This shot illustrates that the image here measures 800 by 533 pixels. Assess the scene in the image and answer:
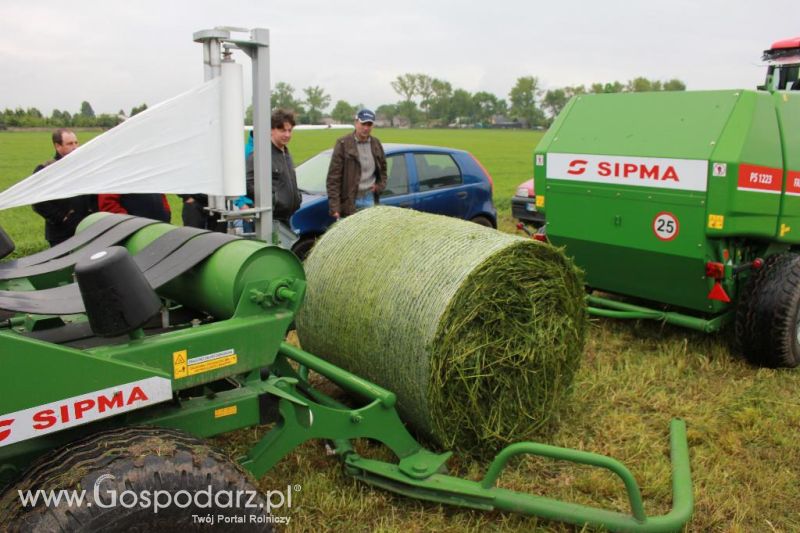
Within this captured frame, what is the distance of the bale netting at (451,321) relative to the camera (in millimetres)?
3510

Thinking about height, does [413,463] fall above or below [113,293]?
below

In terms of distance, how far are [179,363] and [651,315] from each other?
13.4ft

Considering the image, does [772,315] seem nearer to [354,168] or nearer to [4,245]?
[354,168]

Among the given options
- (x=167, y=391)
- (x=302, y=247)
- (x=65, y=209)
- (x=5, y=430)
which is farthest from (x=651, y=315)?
(x=65, y=209)

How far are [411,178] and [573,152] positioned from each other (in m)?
3.13

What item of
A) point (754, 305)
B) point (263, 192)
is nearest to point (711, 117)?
point (754, 305)

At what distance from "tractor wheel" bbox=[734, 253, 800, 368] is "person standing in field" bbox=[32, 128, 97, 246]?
5337 millimetres

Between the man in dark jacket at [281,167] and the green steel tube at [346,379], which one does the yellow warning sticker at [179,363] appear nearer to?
the green steel tube at [346,379]

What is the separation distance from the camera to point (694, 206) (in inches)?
194

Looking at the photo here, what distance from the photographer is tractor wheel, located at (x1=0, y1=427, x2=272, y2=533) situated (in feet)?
7.06

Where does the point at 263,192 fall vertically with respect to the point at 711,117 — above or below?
below

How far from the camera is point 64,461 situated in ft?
7.34

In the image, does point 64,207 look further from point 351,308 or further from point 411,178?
point 411,178

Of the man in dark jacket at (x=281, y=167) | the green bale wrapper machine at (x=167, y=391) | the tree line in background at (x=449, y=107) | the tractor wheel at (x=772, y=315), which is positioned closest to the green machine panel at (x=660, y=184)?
the tractor wheel at (x=772, y=315)
